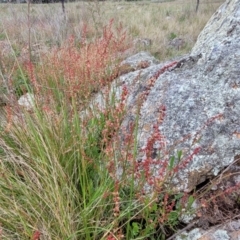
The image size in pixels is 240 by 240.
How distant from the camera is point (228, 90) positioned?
1992 millimetres

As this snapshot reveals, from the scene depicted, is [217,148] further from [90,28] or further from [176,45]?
[90,28]

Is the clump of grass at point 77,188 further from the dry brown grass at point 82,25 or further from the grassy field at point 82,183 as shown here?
the dry brown grass at point 82,25

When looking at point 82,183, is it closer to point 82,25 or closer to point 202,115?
point 202,115

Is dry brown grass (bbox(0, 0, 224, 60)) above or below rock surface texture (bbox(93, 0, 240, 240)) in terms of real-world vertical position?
below

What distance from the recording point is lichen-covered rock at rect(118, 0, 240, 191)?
1.74m

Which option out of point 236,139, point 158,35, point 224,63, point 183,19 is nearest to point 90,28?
point 158,35

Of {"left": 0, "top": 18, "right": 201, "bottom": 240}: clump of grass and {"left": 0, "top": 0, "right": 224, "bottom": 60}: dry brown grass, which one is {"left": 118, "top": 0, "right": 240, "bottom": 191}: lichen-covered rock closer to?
{"left": 0, "top": 18, "right": 201, "bottom": 240}: clump of grass

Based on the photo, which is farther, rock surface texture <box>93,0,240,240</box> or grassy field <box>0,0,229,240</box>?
rock surface texture <box>93,0,240,240</box>

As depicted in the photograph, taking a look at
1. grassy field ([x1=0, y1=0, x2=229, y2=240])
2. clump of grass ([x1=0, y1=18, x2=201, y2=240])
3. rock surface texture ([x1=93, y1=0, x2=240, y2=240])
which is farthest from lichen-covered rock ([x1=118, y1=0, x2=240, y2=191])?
clump of grass ([x1=0, y1=18, x2=201, y2=240])

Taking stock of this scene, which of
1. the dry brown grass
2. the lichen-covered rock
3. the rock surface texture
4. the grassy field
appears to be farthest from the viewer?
the dry brown grass

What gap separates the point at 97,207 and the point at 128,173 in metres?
0.23

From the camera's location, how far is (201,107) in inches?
77.3

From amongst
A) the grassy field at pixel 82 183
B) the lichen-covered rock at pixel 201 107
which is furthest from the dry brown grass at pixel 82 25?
the grassy field at pixel 82 183

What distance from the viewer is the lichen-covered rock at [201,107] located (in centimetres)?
174
